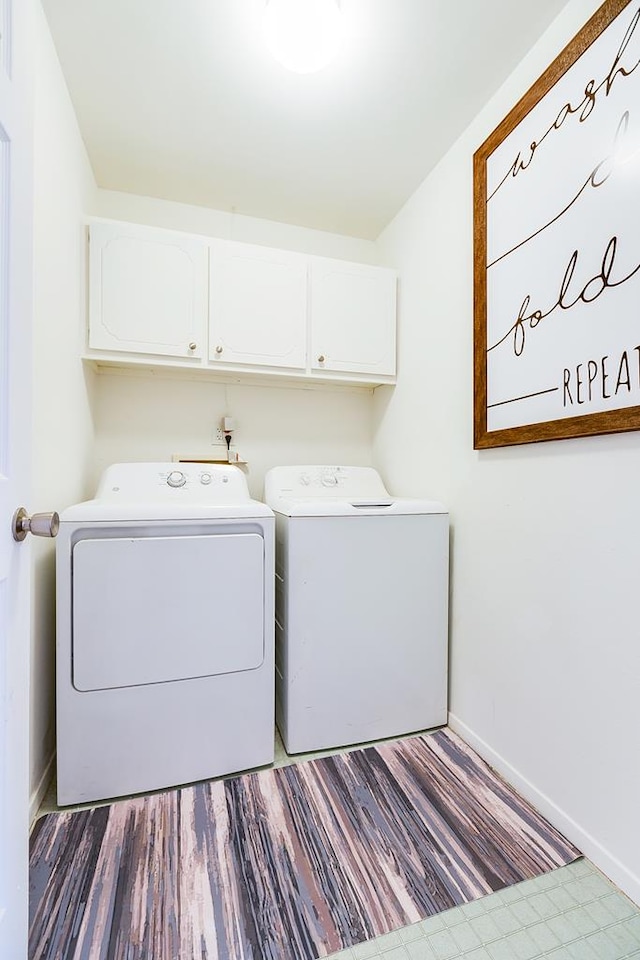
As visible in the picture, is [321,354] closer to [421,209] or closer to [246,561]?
[421,209]

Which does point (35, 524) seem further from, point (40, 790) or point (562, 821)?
point (562, 821)

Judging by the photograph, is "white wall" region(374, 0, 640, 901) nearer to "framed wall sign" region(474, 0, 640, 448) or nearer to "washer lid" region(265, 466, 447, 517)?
"framed wall sign" region(474, 0, 640, 448)

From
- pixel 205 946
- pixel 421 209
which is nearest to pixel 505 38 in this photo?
pixel 421 209

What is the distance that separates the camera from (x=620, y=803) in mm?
1146

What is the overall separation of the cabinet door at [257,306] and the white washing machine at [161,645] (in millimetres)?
889

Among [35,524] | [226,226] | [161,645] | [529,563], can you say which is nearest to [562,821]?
[529,563]

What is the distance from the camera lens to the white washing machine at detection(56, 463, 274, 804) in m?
1.41

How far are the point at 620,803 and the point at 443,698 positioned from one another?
758mm

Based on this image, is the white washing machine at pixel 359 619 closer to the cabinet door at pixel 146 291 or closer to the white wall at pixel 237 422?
the white wall at pixel 237 422

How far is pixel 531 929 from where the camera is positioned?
1.04 meters

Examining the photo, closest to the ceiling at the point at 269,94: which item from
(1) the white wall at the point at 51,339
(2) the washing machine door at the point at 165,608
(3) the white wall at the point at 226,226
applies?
(3) the white wall at the point at 226,226

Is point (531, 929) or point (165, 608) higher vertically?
point (165, 608)

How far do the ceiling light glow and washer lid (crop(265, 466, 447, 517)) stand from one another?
145 cm

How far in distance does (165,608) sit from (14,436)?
0.86 m
